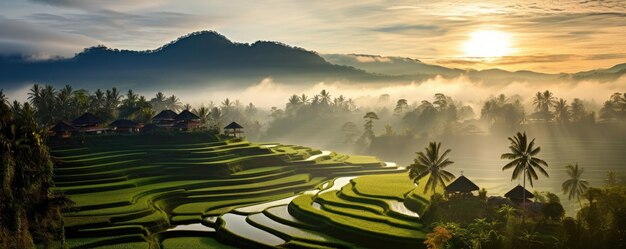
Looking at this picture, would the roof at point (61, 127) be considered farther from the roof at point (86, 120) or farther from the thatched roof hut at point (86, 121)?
the roof at point (86, 120)

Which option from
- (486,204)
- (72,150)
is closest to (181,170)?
(72,150)

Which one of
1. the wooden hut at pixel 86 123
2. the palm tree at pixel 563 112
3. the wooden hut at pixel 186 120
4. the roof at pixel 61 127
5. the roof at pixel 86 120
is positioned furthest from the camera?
the palm tree at pixel 563 112

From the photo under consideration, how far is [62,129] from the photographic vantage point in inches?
2645

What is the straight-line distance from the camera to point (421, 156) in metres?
49.9

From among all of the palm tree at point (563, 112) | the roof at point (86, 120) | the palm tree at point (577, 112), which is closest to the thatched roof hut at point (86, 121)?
the roof at point (86, 120)

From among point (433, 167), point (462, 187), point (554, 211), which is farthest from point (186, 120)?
point (554, 211)

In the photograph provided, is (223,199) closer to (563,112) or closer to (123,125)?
(123,125)

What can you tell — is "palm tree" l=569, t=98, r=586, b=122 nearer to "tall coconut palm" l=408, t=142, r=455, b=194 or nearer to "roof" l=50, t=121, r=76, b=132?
"tall coconut palm" l=408, t=142, r=455, b=194

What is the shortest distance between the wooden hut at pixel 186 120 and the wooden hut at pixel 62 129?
15002mm

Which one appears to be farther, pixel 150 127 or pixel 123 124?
pixel 150 127

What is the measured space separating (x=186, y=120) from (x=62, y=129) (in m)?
17.5

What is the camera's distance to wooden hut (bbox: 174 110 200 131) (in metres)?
78.7

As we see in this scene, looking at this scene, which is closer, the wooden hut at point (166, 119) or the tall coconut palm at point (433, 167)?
the tall coconut palm at point (433, 167)

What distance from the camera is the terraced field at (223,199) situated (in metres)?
37.8
